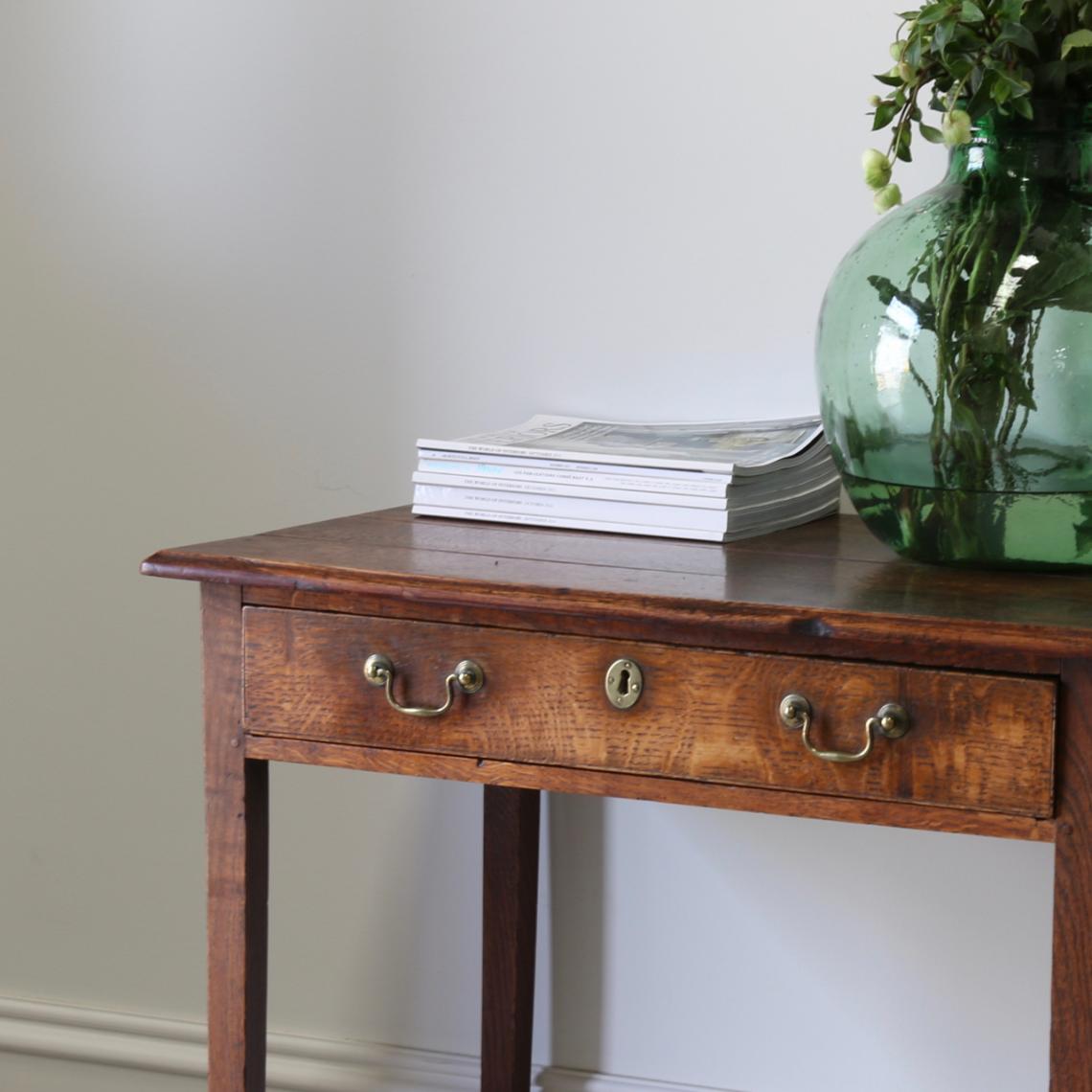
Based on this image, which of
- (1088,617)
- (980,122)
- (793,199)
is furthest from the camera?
(793,199)

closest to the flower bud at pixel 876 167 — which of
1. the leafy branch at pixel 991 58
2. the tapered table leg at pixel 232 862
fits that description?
the leafy branch at pixel 991 58

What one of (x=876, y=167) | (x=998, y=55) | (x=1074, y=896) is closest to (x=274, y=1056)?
(x=1074, y=896)

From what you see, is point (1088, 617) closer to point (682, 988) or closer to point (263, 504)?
point (682, 988)

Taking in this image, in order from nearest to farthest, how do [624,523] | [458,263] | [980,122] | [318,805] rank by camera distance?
[980,122] < [624,523] < [458,263] < [318,805]

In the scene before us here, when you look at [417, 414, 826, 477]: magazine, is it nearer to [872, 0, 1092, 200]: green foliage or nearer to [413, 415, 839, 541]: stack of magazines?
[413, 415, 839, 541]: stack of magazines

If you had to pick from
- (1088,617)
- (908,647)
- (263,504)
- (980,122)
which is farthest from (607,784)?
(263,504)

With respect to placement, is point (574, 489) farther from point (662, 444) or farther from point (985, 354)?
point (985, 354)

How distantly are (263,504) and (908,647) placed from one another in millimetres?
884

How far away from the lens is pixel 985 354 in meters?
1.04

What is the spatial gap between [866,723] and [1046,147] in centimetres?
42

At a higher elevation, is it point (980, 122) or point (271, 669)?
point (980, 122)

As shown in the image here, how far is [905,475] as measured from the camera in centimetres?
108

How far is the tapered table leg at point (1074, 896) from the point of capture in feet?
3.01

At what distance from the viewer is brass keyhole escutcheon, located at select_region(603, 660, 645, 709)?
1.00 metres
